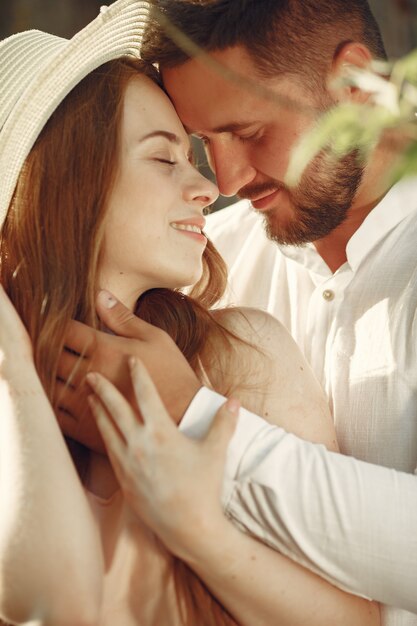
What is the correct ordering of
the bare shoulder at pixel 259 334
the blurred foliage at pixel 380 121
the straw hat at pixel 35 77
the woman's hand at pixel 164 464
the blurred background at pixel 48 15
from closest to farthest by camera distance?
1. the blurred foliage at pixel 380 121
2. the woman's hand at pixel 164 464
3. the straw hat at pixel 35 77
4. the bare shoulder at pixel 259 334
5. the blurred background at pixel 48 15

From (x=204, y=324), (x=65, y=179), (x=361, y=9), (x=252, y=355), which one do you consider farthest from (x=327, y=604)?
(x=361, y=9)

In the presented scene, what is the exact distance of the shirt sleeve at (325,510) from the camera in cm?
168

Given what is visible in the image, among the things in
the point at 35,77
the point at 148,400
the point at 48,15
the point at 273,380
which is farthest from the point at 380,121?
the point at 48,15

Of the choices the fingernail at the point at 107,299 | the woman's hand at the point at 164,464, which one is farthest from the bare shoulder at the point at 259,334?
the woman's hand at the point at 164,464

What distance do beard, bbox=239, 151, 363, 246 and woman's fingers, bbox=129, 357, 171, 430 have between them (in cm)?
106

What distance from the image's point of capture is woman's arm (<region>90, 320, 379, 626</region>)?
1.59 m

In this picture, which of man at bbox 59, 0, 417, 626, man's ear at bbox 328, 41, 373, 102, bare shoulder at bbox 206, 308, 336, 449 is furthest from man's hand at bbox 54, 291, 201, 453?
man's ear at bbox 328, 41, 373, 102

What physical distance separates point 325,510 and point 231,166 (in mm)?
1195

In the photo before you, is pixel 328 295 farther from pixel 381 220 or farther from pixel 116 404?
pixel 116 404

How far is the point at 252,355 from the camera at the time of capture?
6.84 ft

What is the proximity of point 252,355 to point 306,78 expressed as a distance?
2.93 feet

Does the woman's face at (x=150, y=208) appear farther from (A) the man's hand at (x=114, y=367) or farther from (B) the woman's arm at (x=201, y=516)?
(B) the woman's arm at (x=201, y=516)

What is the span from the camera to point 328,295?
2.47m

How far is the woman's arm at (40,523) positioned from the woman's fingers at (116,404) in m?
0.12
